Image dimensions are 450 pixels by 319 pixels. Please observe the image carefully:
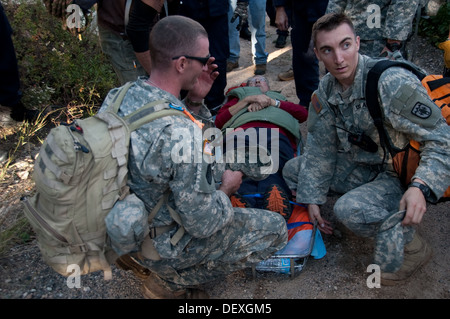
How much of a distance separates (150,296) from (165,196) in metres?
0.67

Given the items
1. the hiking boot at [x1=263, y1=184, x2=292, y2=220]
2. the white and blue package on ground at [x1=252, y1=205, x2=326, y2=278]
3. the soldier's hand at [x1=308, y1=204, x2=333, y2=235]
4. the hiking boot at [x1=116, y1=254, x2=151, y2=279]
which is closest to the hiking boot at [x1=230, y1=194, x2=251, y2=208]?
the hiking boot at [x1=263, y1=184, x2=292, y2=220]

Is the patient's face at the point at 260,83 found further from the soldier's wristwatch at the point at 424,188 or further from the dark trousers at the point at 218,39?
the soldier's wristwatch at the point at 424,188

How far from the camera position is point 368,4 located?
3406 mm

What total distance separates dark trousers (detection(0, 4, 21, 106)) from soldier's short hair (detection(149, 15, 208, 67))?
2187 millimetres

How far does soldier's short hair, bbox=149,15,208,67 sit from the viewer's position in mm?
1969

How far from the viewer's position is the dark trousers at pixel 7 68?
3492 mm

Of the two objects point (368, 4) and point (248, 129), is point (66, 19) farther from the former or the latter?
point (368, 4)

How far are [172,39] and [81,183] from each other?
0.81 metres

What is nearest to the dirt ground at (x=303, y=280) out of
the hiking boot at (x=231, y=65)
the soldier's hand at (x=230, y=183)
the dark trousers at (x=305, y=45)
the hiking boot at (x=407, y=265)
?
the hiking boot at (x=407, y=265)

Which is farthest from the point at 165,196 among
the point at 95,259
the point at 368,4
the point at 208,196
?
the point at 368,4

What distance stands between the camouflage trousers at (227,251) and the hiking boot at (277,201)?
26 cm

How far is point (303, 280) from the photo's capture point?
7.93 ft

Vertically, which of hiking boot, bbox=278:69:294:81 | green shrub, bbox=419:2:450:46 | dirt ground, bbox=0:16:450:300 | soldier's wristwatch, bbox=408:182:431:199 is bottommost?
dirt ground, bbox=0:16:450:300

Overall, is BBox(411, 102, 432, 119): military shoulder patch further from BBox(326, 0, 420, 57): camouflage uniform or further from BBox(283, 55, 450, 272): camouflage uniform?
BBox(326, 0, 420, 57): camouflage uniform
